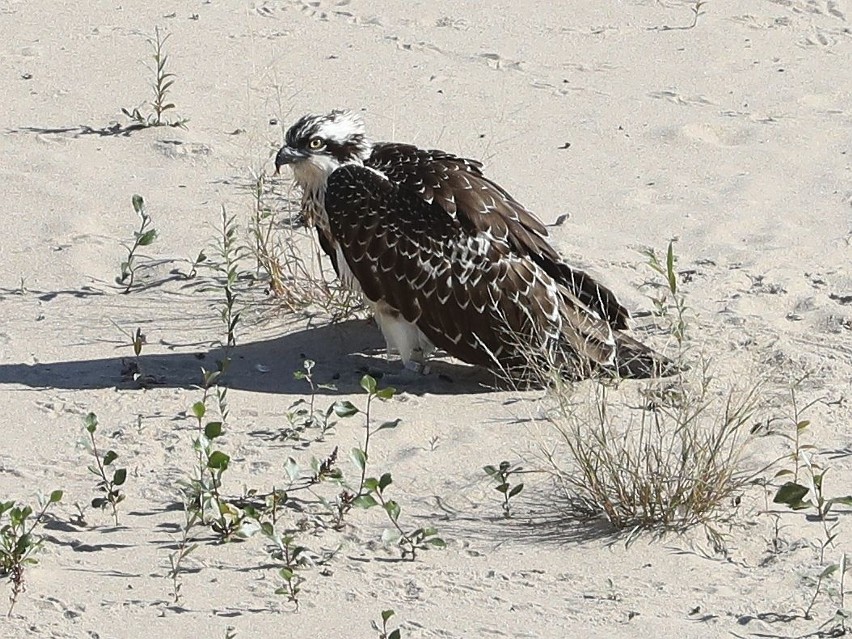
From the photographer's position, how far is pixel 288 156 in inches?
318

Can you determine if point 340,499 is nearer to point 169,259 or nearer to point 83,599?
point 83,599

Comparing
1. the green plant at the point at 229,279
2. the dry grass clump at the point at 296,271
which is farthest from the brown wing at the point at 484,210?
the green plant at the point at 229,279

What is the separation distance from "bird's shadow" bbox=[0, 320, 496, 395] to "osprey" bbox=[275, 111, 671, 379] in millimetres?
183

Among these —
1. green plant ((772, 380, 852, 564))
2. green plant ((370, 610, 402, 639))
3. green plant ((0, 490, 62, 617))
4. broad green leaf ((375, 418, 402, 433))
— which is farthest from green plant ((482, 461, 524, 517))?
green plant ((0, 490, 62, 617))

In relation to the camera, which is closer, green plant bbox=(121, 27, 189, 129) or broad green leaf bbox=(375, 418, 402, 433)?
broad green leaf bbox=(375, 418, 402, 433)

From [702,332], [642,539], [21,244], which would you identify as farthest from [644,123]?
[642,539]

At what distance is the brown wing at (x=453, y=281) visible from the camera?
7824 millimetres

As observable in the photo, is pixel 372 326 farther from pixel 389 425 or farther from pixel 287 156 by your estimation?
pixel 389 425

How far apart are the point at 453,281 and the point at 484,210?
36cm

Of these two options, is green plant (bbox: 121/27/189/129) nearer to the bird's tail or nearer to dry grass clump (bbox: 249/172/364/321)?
dry grass clump (bbox: 249/172/364/321)

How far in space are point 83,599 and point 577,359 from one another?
2.89 metres

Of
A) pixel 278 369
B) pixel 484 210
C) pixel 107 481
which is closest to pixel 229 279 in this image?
pixel 278 369

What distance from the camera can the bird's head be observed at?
8.11 metres

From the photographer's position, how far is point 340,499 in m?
6.50
